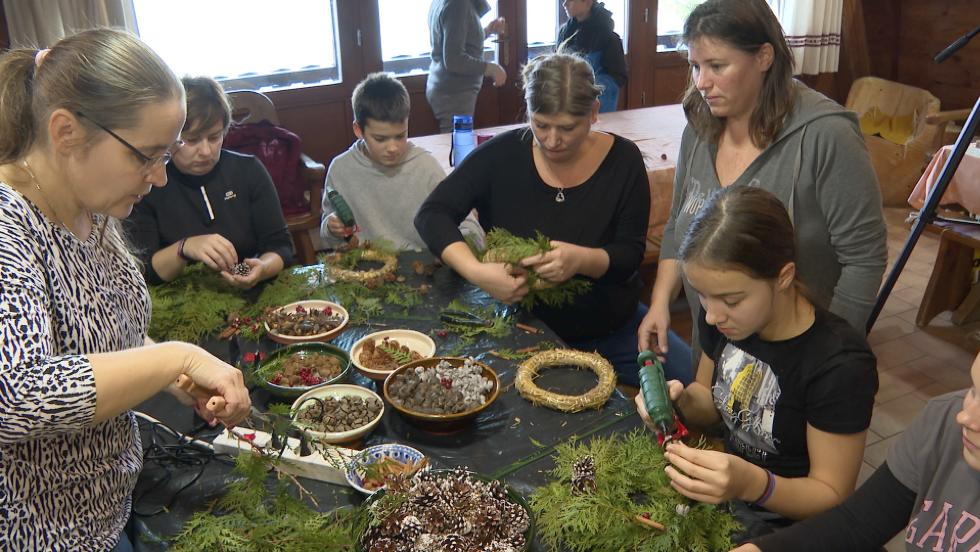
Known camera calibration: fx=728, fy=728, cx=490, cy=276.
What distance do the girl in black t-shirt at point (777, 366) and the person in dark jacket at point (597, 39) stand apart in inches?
155

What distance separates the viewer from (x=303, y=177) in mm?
4285

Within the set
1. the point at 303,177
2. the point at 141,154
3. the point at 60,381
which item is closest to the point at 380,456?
the point at 60,381

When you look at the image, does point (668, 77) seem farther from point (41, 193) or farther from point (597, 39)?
point (41, 193)

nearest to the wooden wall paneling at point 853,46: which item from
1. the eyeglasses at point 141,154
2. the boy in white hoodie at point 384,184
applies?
the boy in white hoodie at point 384,184

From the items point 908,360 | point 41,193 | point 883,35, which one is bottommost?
point 908,360

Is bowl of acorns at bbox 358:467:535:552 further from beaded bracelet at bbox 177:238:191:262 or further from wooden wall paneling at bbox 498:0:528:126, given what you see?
wooden wall paneling at bbox 498:0:528:126

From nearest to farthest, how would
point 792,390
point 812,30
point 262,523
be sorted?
point 262,523 < point 792,390 < point 812,30

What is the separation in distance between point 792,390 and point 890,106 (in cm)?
585

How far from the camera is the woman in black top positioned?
2.29 metres

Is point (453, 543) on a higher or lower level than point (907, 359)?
higher

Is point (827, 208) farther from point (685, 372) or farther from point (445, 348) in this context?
point (445, 348)

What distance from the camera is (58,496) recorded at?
4.27ft

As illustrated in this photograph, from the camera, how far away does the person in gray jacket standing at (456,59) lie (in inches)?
199

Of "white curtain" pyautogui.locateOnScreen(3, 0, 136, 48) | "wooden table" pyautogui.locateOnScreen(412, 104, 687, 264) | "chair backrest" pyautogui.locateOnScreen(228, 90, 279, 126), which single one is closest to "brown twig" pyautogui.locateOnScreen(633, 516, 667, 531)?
"wooden table" pyautogui.locateOnScreen(412, 104, 687, 264)
